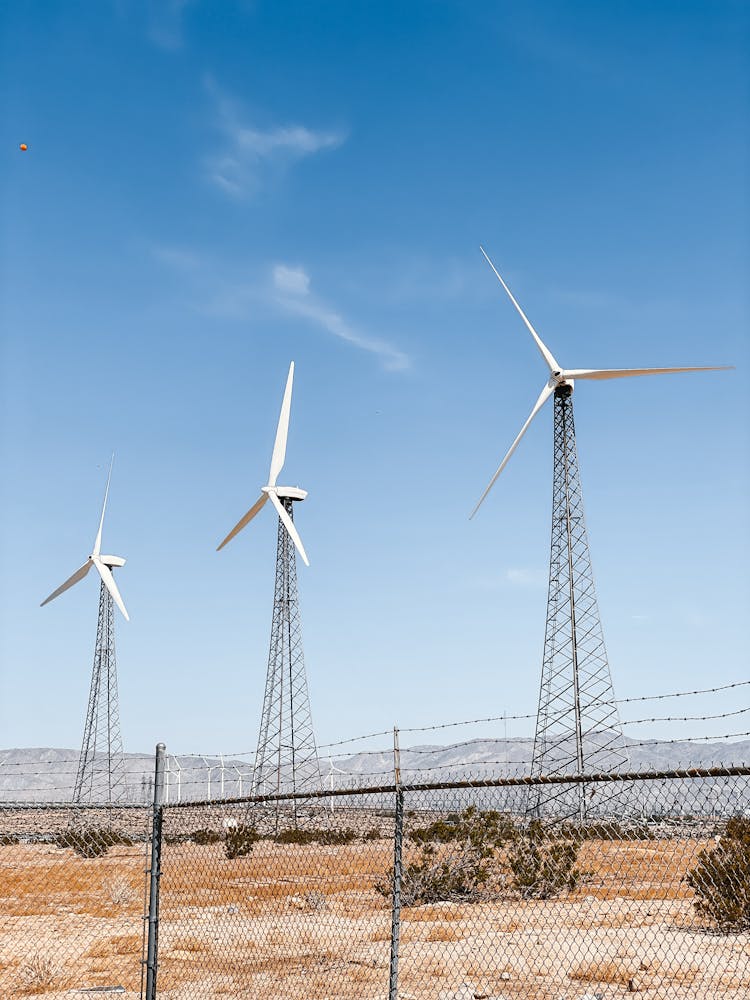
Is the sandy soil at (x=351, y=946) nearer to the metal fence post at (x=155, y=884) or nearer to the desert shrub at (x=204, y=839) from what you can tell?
the metal fence post at (x=155, y=884)

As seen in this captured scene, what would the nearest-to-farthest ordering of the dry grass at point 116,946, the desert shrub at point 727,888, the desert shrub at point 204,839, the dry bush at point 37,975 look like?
the dry bush at point 37,975
the dry grass at point 116,946
the desert shrub at point 727,888
the desert shrub at point 204,839

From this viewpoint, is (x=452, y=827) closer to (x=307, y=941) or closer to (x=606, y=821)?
(x=307, y=941)

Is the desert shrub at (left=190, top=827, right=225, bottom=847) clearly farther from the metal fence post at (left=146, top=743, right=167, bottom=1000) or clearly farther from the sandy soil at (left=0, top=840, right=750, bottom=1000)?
the metal fence post at (left=146, top=743, right=167, bottom=1000)

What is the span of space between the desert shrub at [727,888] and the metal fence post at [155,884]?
10542 mm

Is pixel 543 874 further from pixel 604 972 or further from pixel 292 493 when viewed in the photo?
pixel 292 493

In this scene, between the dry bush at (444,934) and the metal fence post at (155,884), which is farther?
the dry bush at (444,934)

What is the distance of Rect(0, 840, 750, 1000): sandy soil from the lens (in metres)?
15.5

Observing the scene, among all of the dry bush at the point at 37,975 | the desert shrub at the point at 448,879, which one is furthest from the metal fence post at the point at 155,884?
the desert shrub at the point at 448,879

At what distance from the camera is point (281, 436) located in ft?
158

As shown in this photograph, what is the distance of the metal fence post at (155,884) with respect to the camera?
11.8 m

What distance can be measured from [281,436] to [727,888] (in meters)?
31.8

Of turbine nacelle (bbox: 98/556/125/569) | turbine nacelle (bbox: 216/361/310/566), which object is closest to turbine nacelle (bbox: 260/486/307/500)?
turbine nacelle (bbox: 216/361/310/566)

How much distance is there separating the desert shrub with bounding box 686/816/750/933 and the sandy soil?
40cm

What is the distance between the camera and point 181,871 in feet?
111
